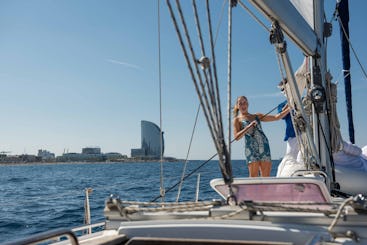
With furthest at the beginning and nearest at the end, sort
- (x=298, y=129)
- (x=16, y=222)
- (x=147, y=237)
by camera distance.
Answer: (x=16, y=222), (x=298, y=129), (x=147, y=237)

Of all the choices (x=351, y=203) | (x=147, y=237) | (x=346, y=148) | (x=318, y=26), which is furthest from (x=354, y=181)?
(x=147, y=237)

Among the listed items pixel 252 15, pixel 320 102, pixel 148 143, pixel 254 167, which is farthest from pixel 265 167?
pixel 148 143

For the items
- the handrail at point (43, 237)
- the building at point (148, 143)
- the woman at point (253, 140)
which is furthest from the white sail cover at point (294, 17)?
the building at point (148, 143)

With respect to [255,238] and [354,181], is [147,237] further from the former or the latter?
[354,181]

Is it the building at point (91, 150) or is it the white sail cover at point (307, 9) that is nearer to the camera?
the white sail cover at point (307, 9)

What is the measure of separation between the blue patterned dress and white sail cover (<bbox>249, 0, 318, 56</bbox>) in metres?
1.16

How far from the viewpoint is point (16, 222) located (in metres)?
9.75

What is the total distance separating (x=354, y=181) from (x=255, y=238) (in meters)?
2.99

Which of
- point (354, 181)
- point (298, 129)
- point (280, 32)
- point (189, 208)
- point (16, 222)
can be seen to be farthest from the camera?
point (16, 222)

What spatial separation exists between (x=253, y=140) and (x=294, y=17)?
6.14 feet

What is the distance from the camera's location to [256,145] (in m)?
4.66

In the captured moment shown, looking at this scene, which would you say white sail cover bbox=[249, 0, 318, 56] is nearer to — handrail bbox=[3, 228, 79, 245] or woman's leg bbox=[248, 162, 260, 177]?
woman's leg bbox=[248, 162, 260, 177]

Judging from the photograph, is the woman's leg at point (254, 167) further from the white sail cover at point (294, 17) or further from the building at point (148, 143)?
the building at point (148, 143)

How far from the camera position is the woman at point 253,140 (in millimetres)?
4648
